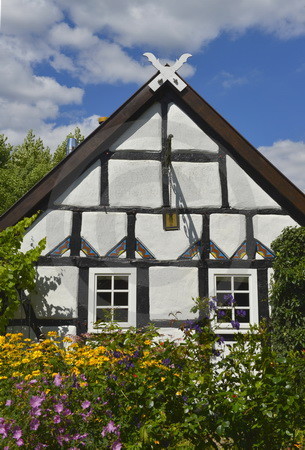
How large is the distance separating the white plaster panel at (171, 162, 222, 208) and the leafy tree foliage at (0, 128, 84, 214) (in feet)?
59.3

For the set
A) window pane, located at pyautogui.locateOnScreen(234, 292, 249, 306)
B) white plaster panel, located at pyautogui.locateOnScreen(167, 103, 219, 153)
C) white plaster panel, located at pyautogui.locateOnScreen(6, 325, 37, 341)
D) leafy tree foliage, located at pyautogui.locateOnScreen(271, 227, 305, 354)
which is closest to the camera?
leafy tree foliage, located at pyautogui.locateOnScreen(271, 227, 305, 354)

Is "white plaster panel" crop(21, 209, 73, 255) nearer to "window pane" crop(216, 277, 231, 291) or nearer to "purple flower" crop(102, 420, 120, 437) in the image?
"window pane" crop(216, 277, 231, 291)

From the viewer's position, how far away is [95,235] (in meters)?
7.98

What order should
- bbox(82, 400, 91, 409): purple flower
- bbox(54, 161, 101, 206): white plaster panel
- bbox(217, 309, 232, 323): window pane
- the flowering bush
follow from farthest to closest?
bbox(54, 161, 101, 206): white plaster panel
bbox(217, 309, 232, 323): window pane
bbox(82, 400, 91, 409): purple flower
the flowering bush

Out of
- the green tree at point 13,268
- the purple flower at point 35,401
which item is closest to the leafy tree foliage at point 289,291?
the green tree at point 13,268

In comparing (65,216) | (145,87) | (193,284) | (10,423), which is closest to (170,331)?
(193,284)

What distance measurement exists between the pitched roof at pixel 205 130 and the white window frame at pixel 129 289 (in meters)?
1.40

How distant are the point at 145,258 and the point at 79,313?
134 centimetres

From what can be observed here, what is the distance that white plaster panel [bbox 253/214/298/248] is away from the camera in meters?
8.20

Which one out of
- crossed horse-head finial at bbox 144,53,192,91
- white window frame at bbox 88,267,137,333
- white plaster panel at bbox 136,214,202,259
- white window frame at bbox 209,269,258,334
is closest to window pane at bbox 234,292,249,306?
white window frame at bbox 209,269,258,334

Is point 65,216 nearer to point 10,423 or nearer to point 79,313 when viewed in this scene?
point 79,313

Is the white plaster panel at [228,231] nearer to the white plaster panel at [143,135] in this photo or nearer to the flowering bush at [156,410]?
the white plaster panel at [143,135]

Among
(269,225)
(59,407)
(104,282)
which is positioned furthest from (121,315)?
(59,407)

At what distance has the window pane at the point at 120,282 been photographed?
8125 millimetres
